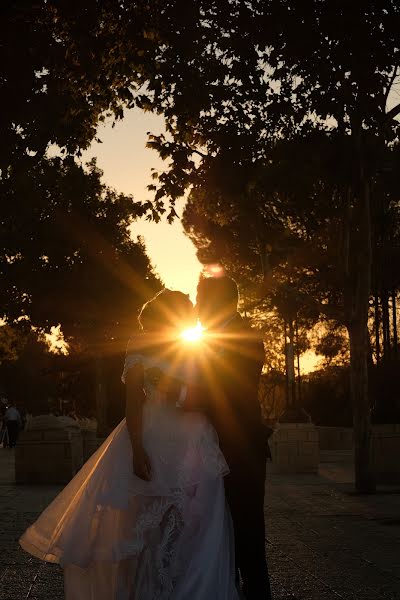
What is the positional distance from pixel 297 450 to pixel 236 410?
20197 mm

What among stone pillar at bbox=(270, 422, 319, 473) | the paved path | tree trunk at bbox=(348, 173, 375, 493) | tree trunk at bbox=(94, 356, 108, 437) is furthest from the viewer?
tree trunk at bbox=(94, 356, 108, 437)

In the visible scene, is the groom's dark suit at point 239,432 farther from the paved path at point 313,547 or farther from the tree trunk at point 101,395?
the tree trunk at point 101,395

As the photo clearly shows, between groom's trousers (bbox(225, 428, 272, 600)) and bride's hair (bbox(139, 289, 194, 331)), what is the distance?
2.64 ft

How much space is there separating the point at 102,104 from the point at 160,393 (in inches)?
328

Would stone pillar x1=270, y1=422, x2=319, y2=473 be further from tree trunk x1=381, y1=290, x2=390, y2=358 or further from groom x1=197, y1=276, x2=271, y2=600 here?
tree trunk x1=381, y1=290, x2=390, y2=358

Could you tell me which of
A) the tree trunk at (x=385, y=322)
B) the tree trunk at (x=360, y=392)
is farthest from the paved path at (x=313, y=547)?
the tree trunk at (x=385, y=322)

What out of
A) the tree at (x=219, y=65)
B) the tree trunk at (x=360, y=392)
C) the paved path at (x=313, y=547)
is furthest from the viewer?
the tree trunk at (x=360, y=392)

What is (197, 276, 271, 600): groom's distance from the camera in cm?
626

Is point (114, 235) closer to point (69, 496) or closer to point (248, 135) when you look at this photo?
point (248, 135)

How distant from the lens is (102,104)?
1400 centimetres

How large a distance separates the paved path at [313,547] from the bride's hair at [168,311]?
2490mm

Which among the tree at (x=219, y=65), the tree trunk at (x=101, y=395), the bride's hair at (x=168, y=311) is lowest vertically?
the bride's hair at (x=168, y=311)

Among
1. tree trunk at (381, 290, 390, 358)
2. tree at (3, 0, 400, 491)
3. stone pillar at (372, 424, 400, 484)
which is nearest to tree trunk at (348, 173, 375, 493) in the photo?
stone pillar at (372, 424, 400, 484)

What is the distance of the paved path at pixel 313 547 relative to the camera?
8141mm
